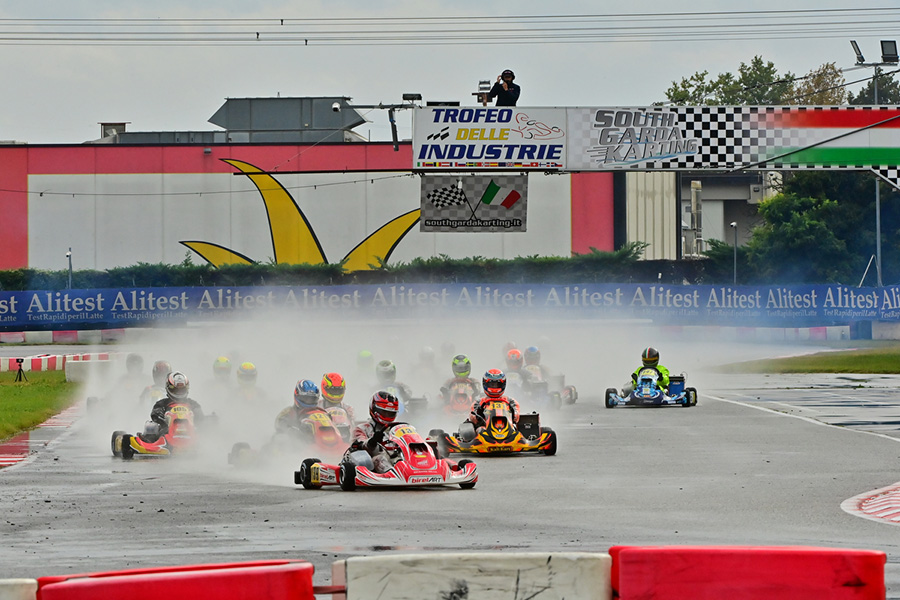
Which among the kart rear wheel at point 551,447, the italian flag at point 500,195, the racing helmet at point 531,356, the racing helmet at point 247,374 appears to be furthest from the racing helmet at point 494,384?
the italian flag at point 500,195

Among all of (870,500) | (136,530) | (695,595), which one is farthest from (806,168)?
(695,595)

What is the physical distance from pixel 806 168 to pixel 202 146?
29.4 m

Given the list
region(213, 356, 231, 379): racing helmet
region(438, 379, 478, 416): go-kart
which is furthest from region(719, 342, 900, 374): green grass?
region(213, 356, 231, 379): racing helmet

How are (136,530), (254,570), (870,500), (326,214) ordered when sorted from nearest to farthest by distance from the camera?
(254,570) → (136,530) → (870,500) → (326,214)

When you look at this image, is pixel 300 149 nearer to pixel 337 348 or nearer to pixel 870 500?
pixel 337 348

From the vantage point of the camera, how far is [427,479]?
38.8 feet

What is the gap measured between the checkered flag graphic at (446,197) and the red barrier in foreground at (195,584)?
79.8 ft

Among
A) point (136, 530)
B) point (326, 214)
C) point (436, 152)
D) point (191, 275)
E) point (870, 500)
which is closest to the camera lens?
point (136, 530)

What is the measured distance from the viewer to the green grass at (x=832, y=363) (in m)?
32.8

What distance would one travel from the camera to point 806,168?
96.3 feet

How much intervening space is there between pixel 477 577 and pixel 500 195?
2535 centimetres

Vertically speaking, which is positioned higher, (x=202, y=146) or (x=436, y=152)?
(x=202, y=146)

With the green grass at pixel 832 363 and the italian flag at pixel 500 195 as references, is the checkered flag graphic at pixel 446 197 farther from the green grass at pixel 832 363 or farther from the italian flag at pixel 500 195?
the green grass at pixel 832 363

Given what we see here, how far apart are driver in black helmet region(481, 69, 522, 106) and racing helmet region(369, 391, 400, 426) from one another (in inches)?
660
